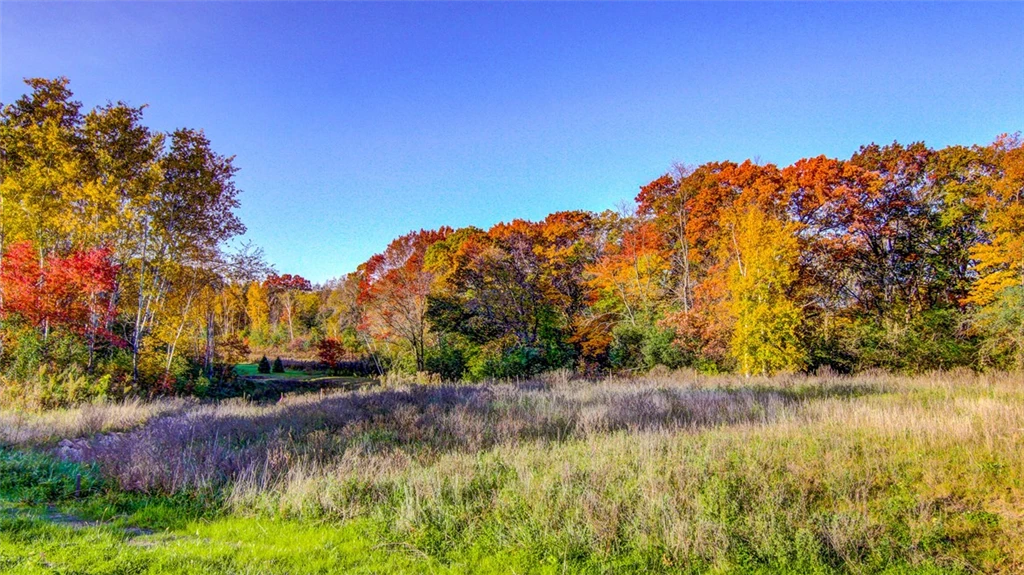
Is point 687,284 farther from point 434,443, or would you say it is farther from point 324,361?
point 324,361

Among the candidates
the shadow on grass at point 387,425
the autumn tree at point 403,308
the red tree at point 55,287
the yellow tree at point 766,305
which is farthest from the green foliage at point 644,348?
the red tree at point 55,287

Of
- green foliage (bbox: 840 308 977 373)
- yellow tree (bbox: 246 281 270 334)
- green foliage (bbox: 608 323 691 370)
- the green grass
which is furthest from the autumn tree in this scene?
yellow tree (bbox: 246 281 270 334)

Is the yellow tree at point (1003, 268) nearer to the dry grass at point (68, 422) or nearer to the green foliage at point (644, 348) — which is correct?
the green foliage at point (644, 348)

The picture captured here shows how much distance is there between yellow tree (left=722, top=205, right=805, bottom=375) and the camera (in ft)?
58.3

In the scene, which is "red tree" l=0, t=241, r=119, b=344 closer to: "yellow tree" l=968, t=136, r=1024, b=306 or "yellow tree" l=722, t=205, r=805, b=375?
"yellow tree" l=722, t=205, r=805, b=375

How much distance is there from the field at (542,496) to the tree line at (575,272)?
29.5 feet

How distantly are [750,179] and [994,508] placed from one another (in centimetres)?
2487

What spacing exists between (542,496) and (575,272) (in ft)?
80.5

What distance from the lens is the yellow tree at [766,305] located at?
17781mm

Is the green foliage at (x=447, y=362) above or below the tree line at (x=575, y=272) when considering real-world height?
below

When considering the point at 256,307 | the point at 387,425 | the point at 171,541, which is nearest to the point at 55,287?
the point at 387,425

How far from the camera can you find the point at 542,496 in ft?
16.1

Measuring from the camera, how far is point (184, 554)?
368 cm

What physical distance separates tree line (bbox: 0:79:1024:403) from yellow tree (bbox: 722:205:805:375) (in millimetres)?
80
